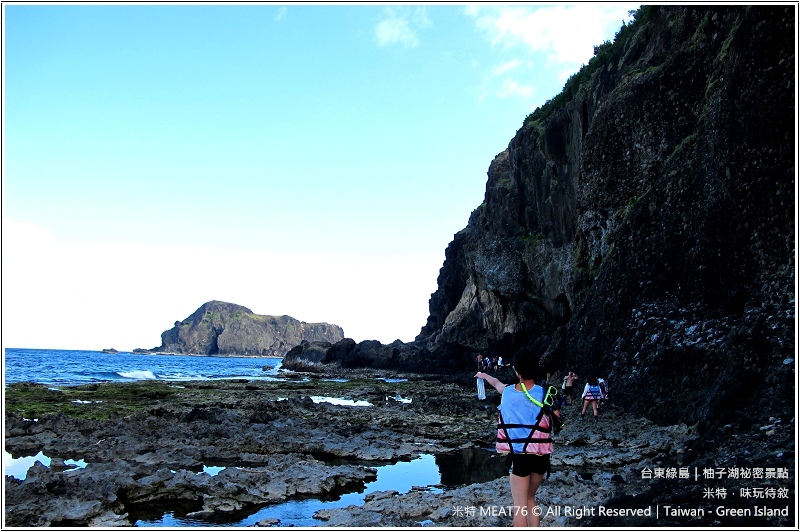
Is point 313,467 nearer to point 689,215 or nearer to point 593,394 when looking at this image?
point 593,394

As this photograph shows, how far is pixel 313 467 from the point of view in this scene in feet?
40.8

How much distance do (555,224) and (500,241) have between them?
11.5 metres

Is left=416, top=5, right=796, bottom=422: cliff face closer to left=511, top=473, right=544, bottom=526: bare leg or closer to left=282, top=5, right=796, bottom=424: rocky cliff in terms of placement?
left=282, top=5, right=796, bottom=424: rocky cliff

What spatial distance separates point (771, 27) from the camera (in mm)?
19672

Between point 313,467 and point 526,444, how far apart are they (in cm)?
732

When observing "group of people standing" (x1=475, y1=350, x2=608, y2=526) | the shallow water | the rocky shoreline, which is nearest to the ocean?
the rocky shoreline

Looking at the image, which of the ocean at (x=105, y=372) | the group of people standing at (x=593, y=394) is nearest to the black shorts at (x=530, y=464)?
→ the ocean at (x=105, y=372)

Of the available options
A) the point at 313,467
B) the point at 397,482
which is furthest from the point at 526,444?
the point at 313,467

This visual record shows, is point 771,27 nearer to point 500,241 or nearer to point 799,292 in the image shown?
point 799,292

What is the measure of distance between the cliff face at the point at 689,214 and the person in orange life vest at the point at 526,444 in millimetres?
9126

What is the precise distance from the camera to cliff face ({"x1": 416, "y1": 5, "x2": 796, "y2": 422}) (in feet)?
56.2

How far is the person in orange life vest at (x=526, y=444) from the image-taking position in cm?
624

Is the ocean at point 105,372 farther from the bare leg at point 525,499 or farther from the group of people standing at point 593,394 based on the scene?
the group of people standing at point 593,394

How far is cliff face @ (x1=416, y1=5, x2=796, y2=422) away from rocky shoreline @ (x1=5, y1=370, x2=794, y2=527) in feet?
7.28
